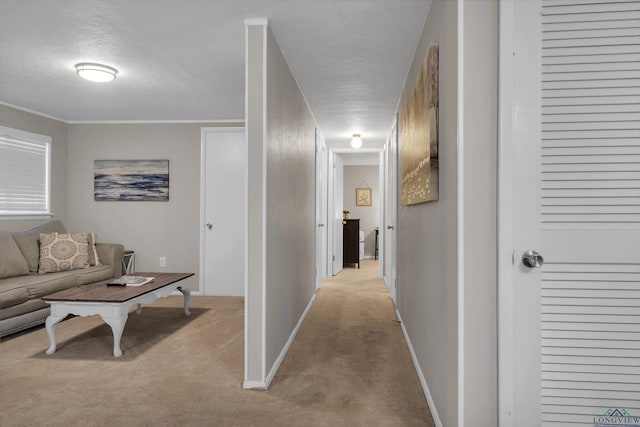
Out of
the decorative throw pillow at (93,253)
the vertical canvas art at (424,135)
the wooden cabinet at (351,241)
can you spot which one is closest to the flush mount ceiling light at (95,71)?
the decorative throw pillow at (93,253)

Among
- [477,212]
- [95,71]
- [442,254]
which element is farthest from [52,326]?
[477,212]

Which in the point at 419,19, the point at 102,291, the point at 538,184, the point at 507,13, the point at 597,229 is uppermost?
the point at 419,19

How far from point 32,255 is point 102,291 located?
1.65 m

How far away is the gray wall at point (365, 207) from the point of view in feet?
32.0

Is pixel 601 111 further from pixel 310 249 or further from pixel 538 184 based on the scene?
pixel 310 249

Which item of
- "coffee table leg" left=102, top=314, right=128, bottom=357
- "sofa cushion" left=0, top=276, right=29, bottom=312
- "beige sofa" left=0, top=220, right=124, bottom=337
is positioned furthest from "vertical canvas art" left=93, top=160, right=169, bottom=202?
"coffee table leg" left=102, top=314, right=128, bottom=357

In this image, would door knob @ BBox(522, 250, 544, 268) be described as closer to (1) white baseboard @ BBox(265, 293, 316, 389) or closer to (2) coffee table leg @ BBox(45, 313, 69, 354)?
(1) white baseboard @ BBox(265, 293, 316, 389)

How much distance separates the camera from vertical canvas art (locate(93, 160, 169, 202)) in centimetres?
539

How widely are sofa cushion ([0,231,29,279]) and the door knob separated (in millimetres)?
4445

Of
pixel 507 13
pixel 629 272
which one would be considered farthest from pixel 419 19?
pixel 629 272

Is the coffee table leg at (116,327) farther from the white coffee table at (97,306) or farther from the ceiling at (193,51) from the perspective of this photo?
the ceiling at (193,51)

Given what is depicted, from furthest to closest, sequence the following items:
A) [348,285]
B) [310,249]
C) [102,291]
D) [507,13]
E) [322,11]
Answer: [348,285] < [310,249] < [102,291] < [322,11] < [507,13]

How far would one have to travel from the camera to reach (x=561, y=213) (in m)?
1.62

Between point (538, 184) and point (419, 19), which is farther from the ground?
point (419, 19)
